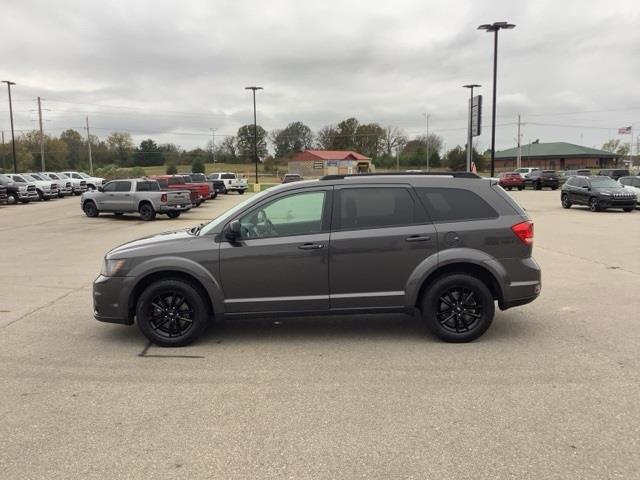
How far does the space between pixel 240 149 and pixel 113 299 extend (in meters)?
140

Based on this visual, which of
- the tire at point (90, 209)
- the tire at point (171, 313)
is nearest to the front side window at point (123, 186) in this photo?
the tire at point (90, 209)

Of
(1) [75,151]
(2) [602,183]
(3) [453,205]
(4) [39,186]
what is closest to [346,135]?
(1) [75,151]

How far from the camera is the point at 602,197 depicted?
75.8 ft

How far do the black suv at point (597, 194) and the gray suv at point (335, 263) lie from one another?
19921 mm

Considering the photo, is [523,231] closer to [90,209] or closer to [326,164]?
[90,209]

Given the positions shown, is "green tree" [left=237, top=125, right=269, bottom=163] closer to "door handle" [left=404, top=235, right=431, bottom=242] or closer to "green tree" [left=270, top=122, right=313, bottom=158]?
"green tree" [left=270, top=122, right=313, bottom=158]

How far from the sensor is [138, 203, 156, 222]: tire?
74.1 feet

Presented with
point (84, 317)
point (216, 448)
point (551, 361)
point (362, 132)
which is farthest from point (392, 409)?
point (362, 132)

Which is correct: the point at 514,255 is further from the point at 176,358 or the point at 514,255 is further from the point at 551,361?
the point at 176,358

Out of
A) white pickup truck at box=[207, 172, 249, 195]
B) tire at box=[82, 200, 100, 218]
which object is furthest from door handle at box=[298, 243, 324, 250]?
white pickup truck at box=[207, 172, 249, 195]

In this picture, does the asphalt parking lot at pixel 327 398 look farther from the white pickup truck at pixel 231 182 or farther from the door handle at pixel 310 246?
the white pickup truck at pixel 231 182

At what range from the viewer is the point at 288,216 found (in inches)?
226

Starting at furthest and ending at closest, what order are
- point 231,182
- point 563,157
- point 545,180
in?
point 563,157
point 545,180
point 231,182

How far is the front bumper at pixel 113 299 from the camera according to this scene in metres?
5.56
